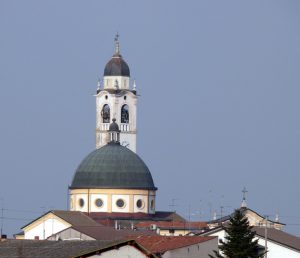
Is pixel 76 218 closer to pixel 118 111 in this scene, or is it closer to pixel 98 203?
pixel 98 203

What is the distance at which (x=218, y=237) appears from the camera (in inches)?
4486

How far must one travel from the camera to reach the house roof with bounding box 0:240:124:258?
8849 centimetres

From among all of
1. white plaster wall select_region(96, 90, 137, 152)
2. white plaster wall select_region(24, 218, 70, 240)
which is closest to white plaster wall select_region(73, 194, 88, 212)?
white plaster wall select_region(24, 218, 70, 240)

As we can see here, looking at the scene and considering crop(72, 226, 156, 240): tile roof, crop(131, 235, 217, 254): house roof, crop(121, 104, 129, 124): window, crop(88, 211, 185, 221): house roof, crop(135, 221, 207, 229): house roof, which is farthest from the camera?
Result: crop(121, 104, 129, 124): window

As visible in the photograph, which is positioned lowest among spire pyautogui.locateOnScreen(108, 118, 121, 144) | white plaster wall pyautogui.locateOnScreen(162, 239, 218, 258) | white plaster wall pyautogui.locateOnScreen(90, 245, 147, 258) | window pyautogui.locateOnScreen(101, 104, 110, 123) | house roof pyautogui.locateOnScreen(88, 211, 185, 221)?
white plaster wall pyautogui.locateOnScreen(90, 245, 147, 258)

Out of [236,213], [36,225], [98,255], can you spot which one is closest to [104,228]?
[36,225]

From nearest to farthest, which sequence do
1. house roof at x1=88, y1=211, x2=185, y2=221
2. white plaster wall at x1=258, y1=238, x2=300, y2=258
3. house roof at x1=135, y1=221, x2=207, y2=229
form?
white plaster wall at x1=258, y1=238, x2=300, y2=258, house roof at x1=135, y1=221, x2=207, y2=229, house roof at x1=88, y1=211, x2=185, y2=221

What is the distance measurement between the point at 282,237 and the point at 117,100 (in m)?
68.6

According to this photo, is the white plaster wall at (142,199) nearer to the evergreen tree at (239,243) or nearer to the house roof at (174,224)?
the house roof at (174,224)

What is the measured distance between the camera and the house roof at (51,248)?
290ft

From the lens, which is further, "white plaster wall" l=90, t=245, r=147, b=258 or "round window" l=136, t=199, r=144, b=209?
A: "round window" l=136, t=199, r=144, b=209

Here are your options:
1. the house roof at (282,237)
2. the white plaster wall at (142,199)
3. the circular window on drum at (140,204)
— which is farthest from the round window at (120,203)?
the house roof at (282,237)

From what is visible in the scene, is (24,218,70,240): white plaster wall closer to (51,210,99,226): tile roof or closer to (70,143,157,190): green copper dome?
(51,210,99,226): tile roof

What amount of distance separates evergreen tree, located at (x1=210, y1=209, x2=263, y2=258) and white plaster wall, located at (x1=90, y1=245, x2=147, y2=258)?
8.99 metres
